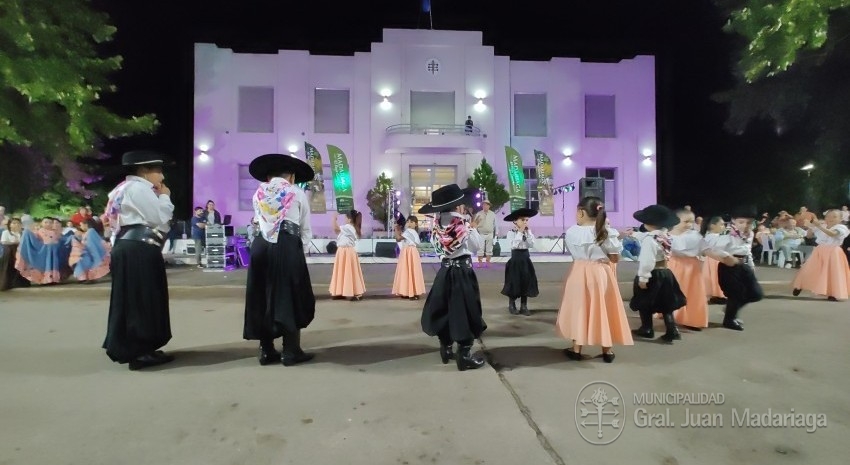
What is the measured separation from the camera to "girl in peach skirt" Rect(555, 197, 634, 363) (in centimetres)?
474

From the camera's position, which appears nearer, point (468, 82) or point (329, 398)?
point (329, 398)

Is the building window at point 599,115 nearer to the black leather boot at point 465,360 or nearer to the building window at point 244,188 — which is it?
the building window at point 244,188

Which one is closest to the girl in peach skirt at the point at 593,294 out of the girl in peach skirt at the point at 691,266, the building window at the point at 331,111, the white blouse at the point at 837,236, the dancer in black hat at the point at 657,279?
the dancer in black hat at the point at 657,279

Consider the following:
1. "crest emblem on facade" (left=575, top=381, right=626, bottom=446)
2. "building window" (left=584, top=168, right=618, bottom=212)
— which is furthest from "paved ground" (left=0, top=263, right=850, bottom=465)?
"building window" (left=584, top=168, right=618, bottom=212)

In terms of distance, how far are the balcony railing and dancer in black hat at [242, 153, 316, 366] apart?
57.0 feet

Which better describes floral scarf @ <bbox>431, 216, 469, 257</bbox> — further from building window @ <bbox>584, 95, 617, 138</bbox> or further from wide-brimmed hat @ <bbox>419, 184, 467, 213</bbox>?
building window @ <bbox>584, 95, 617, 138</bbox>

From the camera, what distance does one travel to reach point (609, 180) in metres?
23.5

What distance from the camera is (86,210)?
12.7m

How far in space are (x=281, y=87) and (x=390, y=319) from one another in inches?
716

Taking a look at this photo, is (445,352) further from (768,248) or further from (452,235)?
(768,248)

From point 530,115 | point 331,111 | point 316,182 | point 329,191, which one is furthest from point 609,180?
point 316,182

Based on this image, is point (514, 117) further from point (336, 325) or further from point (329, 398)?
point (329, 398)

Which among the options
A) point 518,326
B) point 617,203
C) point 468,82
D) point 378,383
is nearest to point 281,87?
point 468,82

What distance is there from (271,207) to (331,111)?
19001mm
